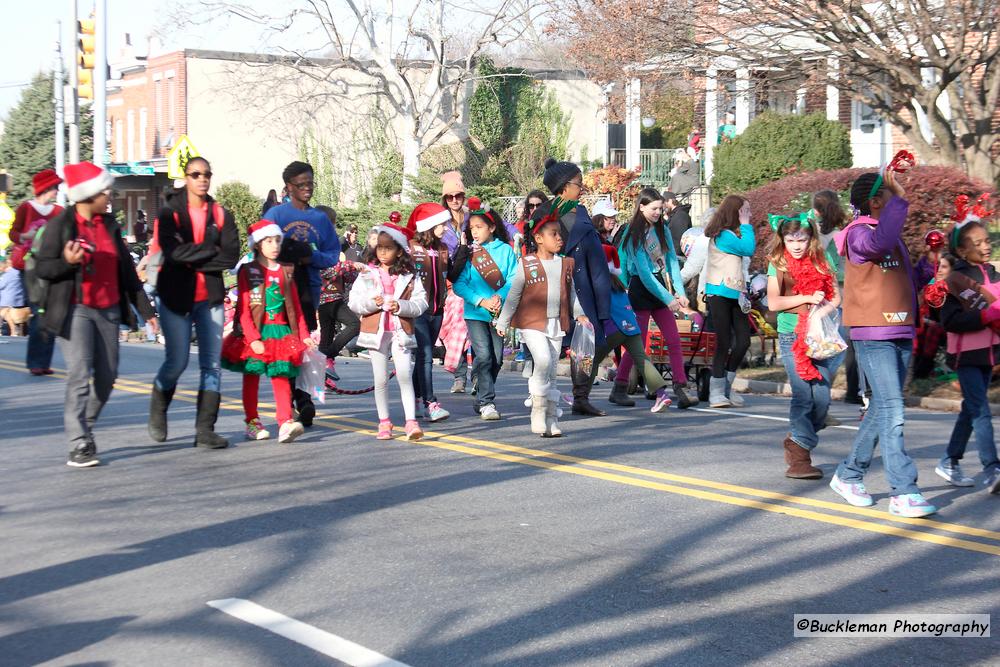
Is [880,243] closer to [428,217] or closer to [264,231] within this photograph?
[264,231]

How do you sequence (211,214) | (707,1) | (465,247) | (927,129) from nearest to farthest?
(211,214) → (465,247) → (707,1) → (927,129)

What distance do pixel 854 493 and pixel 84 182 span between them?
549 centimetres

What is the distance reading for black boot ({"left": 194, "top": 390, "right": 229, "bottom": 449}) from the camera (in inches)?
417

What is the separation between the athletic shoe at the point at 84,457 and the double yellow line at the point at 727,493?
2.33m

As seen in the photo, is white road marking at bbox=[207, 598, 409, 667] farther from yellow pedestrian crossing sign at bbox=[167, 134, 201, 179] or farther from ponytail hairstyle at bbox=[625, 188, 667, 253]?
yellow pedestrian crossing sign at bbox=[167, 134, 201, 179]

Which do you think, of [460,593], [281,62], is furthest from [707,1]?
[281,62]

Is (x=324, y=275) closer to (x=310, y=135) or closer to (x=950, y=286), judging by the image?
(x=950, y=286)

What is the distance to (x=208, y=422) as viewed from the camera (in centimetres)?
1060

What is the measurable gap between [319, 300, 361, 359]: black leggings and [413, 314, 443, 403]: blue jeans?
104 inches

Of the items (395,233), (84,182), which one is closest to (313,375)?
(395,233)

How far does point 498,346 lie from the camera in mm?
12258

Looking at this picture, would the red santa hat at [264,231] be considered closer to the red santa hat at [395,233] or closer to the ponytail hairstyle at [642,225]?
the red santa hat at [395,233]

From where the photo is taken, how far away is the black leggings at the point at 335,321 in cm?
1484

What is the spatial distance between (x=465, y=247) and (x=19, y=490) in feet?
14.2
